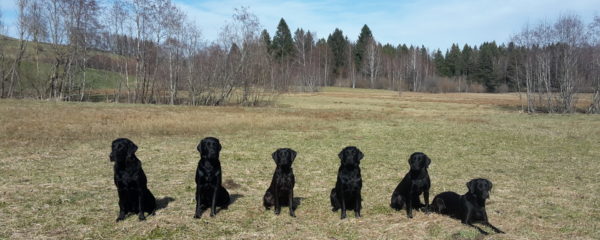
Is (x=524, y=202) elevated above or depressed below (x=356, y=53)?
below

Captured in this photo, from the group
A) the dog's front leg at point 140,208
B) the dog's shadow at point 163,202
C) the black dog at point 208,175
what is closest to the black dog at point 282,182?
the black dog at point 208,175

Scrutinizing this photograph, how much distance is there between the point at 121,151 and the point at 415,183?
4466 mm

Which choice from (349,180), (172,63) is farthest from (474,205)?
(172,63)

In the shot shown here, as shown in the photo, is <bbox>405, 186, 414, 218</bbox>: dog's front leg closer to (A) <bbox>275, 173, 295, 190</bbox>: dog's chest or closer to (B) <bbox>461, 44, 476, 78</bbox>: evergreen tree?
(A) <bbox>275, 173, 295, 190</bbox>: dog's chest

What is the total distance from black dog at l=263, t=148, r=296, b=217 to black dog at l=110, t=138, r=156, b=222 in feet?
6.58

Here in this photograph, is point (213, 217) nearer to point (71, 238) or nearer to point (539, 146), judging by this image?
point (71, 238)

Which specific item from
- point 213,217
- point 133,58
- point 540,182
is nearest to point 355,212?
point 213,217

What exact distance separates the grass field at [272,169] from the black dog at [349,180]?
0.30 metres

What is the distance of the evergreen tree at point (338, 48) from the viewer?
104750 millimetres

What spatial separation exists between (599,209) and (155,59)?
32731mm

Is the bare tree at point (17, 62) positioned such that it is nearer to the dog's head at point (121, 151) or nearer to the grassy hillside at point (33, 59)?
the grassy hillside at point (33, 59)

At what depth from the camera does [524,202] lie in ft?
26.3

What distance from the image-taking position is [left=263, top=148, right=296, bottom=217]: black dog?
6431mm

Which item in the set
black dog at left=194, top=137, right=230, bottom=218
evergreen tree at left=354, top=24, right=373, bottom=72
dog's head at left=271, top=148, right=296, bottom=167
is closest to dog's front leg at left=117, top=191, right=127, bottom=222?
black dog at left=194, top=137, right=230, bottom=218
